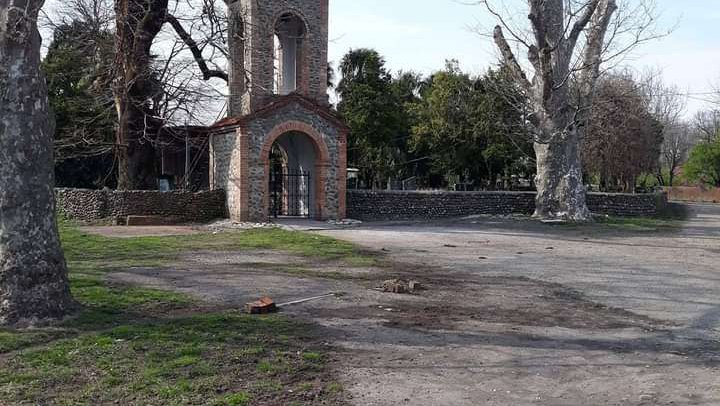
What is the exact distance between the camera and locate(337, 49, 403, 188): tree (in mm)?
→ 39469

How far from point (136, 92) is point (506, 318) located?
21.1 meters

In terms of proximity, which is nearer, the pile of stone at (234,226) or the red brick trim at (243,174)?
the pile of stone at (234,226)

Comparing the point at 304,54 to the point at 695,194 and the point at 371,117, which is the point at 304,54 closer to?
the point at 371,117

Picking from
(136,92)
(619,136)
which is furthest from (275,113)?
(619,136)

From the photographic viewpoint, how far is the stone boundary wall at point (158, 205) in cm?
2284

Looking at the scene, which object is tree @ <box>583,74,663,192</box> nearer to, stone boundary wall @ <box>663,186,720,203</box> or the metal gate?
stone boundary wall @ <box>663,186,720,203</box>

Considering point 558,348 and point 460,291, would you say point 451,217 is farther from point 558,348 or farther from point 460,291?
point 558,348

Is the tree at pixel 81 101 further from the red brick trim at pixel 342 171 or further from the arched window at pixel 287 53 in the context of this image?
the red brick trim at pixel 342 171

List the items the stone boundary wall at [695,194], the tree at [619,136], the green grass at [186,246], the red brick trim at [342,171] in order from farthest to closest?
1. the stone boundary wall at [695,194]
2. the tree at [619,136]
3. the red brick trim at [342,171]
4. the green grass at [186,246]

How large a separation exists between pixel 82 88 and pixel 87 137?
2.14 m

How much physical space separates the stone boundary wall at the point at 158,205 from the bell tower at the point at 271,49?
330cm

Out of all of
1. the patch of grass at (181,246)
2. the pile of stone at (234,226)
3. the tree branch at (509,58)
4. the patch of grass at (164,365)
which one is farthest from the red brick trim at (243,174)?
the patch of grass at (164,365)

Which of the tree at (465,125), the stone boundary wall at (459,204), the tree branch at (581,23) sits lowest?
the stone boundary wall at (459,204)

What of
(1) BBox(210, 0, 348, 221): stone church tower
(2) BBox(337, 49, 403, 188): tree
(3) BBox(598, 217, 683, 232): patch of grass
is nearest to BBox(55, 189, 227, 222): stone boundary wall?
(1) BBox(210, 0, 348, 221): stone church tower
